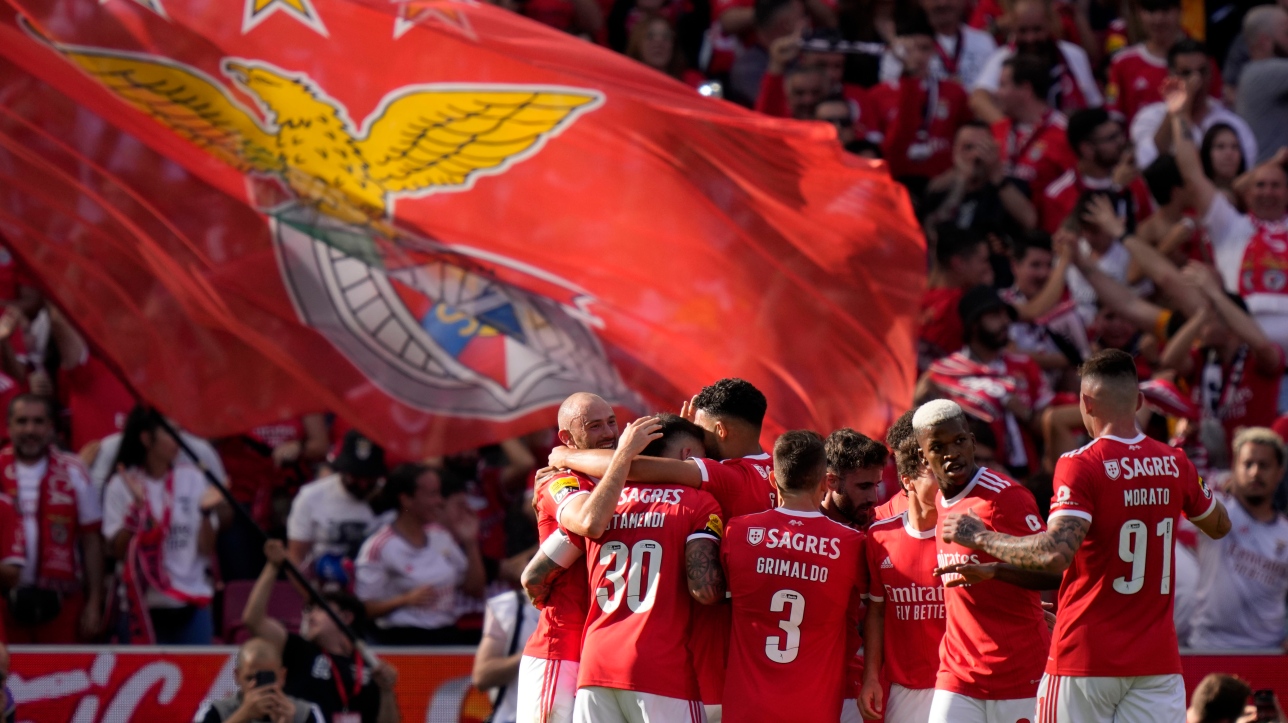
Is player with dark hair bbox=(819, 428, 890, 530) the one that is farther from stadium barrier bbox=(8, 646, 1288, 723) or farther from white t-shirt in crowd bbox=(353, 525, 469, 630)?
white t-shirt in crowd bbox=(353, 525, 469, 630)

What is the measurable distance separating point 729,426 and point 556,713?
4.68ft

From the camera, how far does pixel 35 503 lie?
1099cm

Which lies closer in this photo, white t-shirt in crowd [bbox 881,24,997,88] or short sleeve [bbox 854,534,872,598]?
short sleeve [bbox 854,534,872,598]

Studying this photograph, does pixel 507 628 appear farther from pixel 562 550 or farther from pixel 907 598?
pixel 907 598

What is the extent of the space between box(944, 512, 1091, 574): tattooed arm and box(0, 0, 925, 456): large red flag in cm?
310

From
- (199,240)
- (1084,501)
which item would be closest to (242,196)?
(199,240)

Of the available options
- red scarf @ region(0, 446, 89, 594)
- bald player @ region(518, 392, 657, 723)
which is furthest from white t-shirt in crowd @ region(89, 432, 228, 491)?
bald player @ region(518, 392, 657, 723)

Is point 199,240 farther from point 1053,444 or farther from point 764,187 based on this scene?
point 1053,444

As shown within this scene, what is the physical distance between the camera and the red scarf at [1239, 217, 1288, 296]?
13109 mm

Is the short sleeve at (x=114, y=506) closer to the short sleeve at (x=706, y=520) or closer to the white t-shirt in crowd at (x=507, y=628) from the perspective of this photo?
the white t-shirt in crowd at (x=507, y=628)

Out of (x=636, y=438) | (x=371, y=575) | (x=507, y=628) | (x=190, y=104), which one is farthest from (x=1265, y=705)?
(x=190, y=104)

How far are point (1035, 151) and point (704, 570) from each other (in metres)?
8.91

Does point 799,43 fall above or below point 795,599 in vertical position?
above

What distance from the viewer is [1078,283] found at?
44.9 ft
